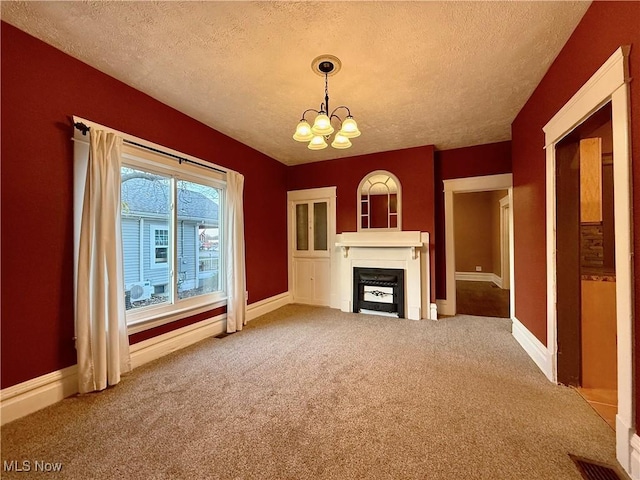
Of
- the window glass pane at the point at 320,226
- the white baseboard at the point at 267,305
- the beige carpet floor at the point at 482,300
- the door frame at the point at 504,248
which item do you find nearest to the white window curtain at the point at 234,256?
the white baseboard at the point at 267,305

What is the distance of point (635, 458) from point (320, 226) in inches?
165

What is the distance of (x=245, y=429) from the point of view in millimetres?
1630

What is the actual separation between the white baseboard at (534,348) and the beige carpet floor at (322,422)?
0.10 meters

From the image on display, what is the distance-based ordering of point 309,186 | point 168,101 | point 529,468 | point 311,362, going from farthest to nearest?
1. point 309,186
2. point 168,101
3. point 311,362
4. point 529,468

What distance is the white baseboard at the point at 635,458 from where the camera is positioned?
1264 mm

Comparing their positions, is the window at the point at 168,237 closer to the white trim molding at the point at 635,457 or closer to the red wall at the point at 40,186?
the red wall at the point at 40,186

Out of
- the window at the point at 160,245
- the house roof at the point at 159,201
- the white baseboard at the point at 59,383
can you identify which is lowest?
the white baseboard at the point at 59,383

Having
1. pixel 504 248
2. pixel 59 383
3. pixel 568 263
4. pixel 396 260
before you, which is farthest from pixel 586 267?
pixel 504 248

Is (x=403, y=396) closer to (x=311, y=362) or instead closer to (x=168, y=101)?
(x=311, y=362)

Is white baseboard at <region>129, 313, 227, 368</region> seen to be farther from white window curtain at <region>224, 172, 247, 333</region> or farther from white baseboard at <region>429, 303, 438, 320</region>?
white baseboard at <region>429, 303, 438, 320</region>

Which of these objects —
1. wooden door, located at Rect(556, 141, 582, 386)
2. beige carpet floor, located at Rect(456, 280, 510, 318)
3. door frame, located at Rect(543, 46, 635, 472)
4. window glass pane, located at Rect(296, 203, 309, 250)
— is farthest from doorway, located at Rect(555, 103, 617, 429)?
window glass pane, located at Rect(296, 203, 309, 250)

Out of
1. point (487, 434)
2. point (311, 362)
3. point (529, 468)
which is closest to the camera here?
point (529, 468)

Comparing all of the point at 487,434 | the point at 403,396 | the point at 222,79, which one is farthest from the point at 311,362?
the point at 222,79

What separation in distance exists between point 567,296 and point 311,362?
7.46 ft
